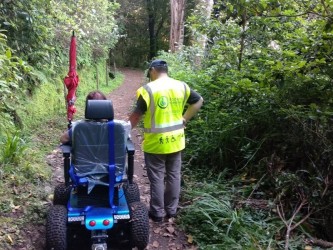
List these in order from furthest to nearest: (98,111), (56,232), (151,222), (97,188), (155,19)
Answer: (155,19), (151,222), (97,188), (98,111), (56,232)

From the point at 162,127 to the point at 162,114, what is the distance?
0.16 m

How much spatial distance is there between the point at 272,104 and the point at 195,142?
1.74m

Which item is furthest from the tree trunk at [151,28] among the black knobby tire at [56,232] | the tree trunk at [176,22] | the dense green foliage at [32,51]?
the black knobby tire at [56,232]

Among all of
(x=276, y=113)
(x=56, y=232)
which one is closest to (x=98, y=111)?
(x=56, y=232)

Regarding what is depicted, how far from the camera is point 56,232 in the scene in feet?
11.7

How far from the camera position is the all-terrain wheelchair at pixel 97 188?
364cm

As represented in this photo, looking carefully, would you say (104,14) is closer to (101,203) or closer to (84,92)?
(84,92)

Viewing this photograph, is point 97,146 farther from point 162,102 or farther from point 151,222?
point 151,222

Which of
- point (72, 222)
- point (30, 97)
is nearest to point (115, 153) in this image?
point (72, 222)

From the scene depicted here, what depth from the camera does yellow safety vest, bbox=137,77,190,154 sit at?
4.44m

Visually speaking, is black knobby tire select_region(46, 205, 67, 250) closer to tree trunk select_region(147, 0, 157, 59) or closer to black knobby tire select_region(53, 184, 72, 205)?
black knobby tire select_region(53, 184, 72, 205)

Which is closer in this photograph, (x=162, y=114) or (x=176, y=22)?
(x=162, y=114)

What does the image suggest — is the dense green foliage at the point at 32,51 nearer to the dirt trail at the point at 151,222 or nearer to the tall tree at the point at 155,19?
the dirt trail at the point at 151,222

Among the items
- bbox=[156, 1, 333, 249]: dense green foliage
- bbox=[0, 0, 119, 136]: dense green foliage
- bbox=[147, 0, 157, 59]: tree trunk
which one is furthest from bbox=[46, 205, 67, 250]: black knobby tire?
bbox=[147, 0, 157, 59]: tree trunk
